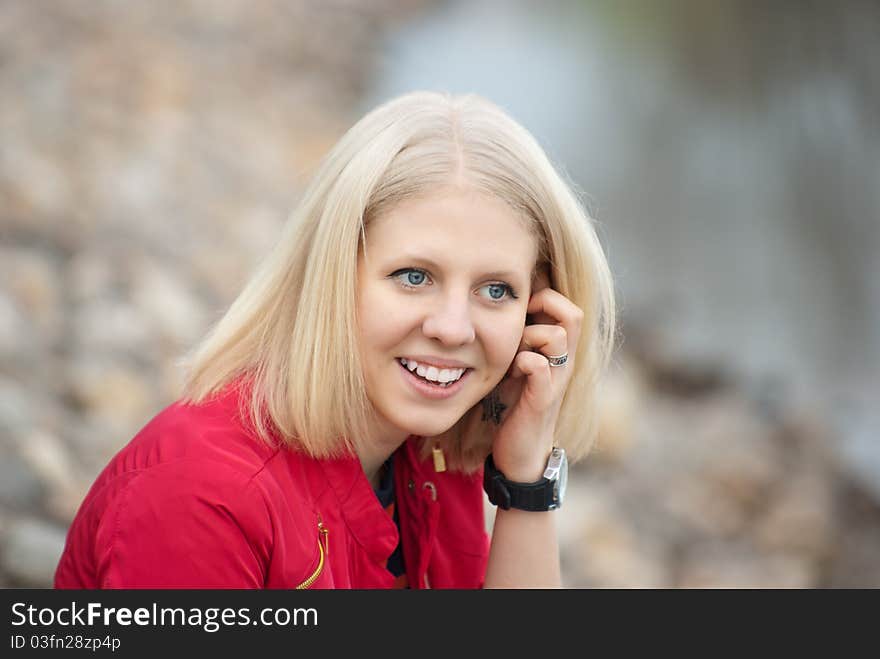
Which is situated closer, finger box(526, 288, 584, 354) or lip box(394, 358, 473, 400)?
lip box(394, 358, 473, 400)

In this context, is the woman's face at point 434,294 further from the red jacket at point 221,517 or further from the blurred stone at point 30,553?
the blurred stone at point 30,553

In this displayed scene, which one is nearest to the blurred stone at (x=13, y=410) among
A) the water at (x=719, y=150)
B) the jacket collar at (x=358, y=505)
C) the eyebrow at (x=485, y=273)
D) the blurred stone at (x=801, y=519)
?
the jacket collar at (x=358, y=505)

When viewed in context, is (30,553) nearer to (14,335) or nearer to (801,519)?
(14,335)

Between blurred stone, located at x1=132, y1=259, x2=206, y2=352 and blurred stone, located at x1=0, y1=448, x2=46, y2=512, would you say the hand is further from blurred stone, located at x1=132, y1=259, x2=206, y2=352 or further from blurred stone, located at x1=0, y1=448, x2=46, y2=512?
blurred stone, located at x1=132, y1=259, x2=206, y2=352

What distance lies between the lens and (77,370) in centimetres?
386

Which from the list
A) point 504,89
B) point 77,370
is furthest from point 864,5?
point 77,370

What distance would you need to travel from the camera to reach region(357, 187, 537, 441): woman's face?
1726 mm

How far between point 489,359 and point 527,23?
7.63 m

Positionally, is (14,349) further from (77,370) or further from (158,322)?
(158,322)

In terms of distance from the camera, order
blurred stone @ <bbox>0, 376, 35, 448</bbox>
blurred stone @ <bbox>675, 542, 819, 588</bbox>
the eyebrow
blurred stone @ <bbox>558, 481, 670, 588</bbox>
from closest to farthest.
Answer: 1. the eyebrow
2. blurred stone @ <bbox>0, 376, 35, 448</bbox>
3. blurred stone @ <bbox>558, 481, 670, 588</bbox>
4. blurred stone @ <bbox>675, 542, 819, 588</bbox>

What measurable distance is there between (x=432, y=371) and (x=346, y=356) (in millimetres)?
148

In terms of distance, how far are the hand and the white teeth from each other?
0.23m

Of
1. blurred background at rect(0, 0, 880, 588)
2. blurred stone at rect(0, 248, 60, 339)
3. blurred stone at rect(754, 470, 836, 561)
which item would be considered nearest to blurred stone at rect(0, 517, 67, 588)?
blurred background at rect(0, 0, 880, 588)

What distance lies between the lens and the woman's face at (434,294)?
5.66 feet
